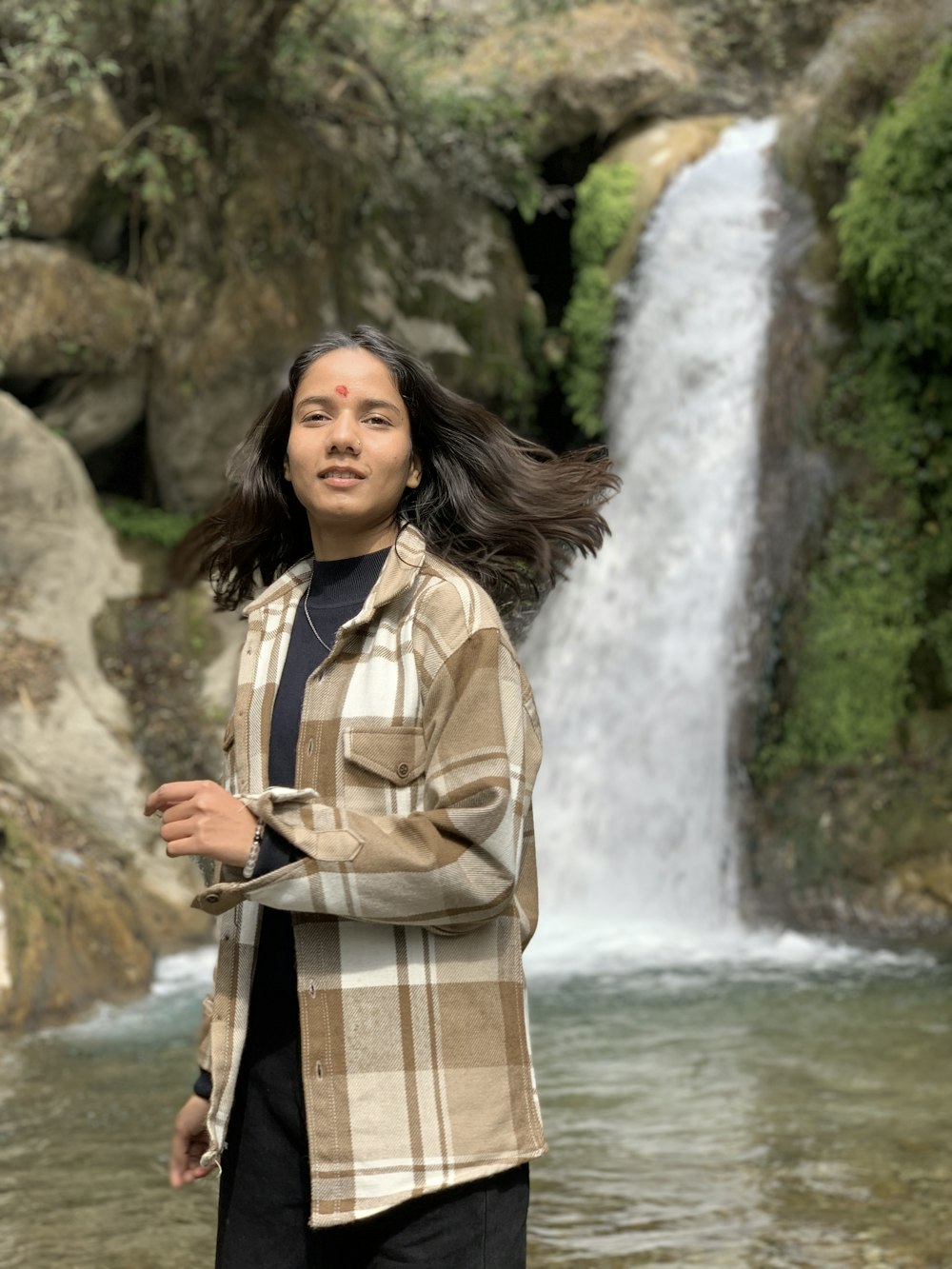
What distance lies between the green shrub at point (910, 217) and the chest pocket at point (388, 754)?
9337mm

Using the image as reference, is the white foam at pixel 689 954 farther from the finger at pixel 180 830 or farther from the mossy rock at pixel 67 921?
the finger at pixel 180 830

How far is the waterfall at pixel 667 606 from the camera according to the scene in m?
10.9

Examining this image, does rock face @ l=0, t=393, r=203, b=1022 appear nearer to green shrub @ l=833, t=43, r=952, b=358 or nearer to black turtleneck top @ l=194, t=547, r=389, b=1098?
black turtleneck top @ l=194, t=547, r=389, b=1098

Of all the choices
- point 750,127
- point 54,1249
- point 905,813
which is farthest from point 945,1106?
point 750,127

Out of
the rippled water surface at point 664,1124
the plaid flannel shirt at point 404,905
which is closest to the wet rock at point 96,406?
the rippled water surface at point 664,1124

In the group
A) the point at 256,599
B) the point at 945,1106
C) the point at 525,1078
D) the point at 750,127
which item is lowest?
the point at 945,1106

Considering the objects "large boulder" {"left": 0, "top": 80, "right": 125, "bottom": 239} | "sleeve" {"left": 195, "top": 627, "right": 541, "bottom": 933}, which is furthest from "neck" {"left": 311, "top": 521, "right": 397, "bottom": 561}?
"large boulder" {"left": 0, "top": 80, "right": 125, "bottom": 239}

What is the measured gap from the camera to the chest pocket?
86.0 inches

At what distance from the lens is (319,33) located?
41.6ft

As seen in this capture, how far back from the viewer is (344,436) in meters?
2.35

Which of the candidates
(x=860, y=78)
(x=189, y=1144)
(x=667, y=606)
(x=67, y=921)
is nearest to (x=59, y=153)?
(x=667, y=606)

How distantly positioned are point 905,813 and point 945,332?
3.35 meters

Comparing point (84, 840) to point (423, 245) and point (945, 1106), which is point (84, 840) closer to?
point (945, 1106)

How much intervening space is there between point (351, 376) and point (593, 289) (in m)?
Answer: 11.9
